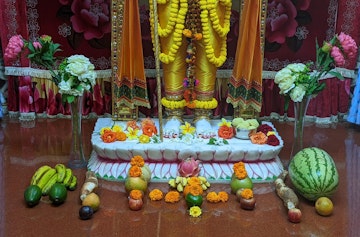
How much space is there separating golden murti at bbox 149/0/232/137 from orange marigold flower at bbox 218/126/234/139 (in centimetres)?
18

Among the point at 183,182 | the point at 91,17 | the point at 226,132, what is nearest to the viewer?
the point at 183,182

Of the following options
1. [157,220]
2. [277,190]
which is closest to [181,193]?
[157,220]

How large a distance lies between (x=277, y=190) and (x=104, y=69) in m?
1.86

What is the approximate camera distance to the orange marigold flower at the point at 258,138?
3.33 meters

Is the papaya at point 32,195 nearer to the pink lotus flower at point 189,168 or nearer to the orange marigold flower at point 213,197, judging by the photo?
the pink lotus flower at point 189,168

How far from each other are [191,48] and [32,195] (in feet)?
4.43

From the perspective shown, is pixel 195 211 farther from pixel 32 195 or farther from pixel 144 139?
pixel 32 195

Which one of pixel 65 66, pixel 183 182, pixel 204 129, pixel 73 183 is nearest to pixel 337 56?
pixel 204 129

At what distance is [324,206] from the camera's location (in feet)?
9.22

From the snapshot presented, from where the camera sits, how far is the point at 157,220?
9.15 ft

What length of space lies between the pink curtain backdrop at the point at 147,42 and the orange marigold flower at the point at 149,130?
2.79ft

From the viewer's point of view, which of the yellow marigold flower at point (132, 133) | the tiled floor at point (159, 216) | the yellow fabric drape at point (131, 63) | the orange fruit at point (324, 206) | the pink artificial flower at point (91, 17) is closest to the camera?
the tiled floor at point (159, 216)

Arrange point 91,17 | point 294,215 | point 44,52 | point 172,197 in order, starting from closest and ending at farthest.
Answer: point 294,215
point 172,197
point 44,52
point 91,17

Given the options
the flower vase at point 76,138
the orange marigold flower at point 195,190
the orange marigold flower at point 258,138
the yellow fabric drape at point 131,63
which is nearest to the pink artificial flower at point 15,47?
the flower vase at point 76,138
